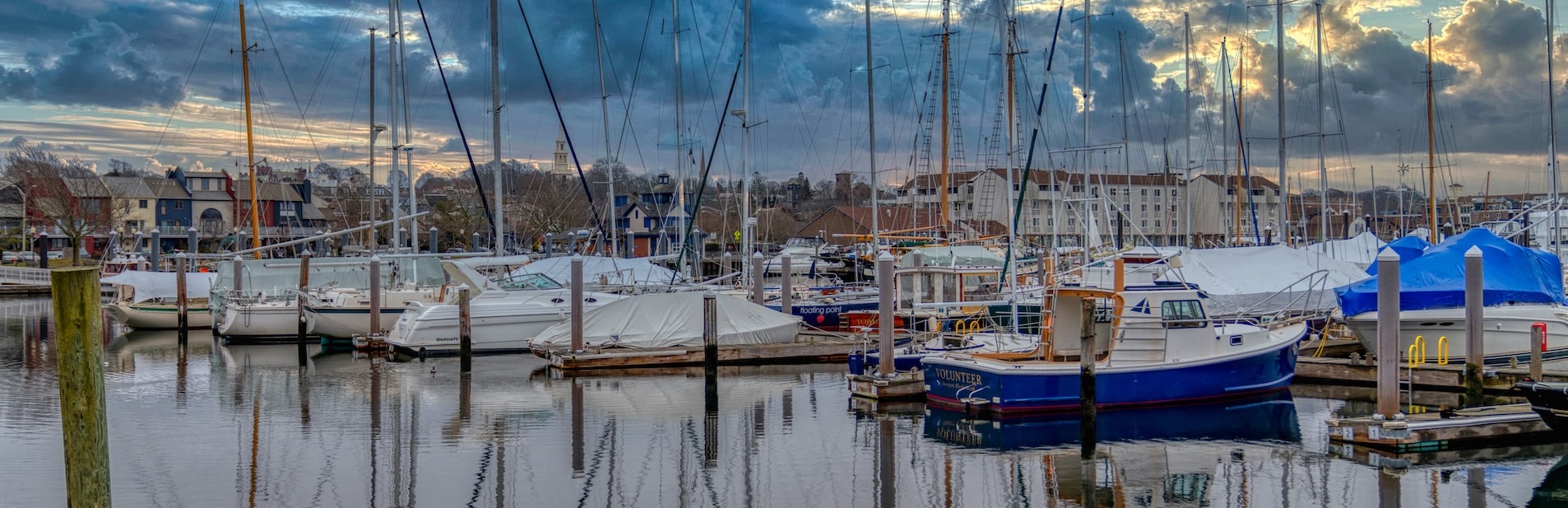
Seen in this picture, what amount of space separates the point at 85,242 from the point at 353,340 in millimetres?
65695

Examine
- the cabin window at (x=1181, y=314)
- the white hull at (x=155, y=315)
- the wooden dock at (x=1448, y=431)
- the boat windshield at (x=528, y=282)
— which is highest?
the boat windshield at (x=528, y=282)

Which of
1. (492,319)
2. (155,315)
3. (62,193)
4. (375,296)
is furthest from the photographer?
(62,193)

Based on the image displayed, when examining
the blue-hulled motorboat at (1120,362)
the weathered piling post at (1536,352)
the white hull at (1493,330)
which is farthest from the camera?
the white hull at (1493,330)

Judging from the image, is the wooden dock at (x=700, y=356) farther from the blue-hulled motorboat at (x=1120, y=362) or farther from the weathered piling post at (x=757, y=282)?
the blue-hulled motorboat at (x=1120, y=362)

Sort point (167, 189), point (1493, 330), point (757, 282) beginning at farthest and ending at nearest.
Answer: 1. point (167, 189)
2. point (757, 282)
3. point (1493, 330)

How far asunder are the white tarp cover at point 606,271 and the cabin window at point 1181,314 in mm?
22164

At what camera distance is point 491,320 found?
3381 cm

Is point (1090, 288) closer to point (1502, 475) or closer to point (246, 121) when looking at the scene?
point (1502, 475)

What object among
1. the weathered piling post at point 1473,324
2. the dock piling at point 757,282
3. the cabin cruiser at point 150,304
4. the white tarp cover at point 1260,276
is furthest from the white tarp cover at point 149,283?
the weathered piling post at point 1473,324

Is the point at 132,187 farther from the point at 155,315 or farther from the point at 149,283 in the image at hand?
the point at 155,315

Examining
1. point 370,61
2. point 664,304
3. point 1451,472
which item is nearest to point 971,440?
point 1451,472

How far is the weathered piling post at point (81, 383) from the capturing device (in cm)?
995

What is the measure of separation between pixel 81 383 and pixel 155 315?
3731 cm

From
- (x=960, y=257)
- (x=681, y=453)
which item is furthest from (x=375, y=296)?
(x=960, y=257)
